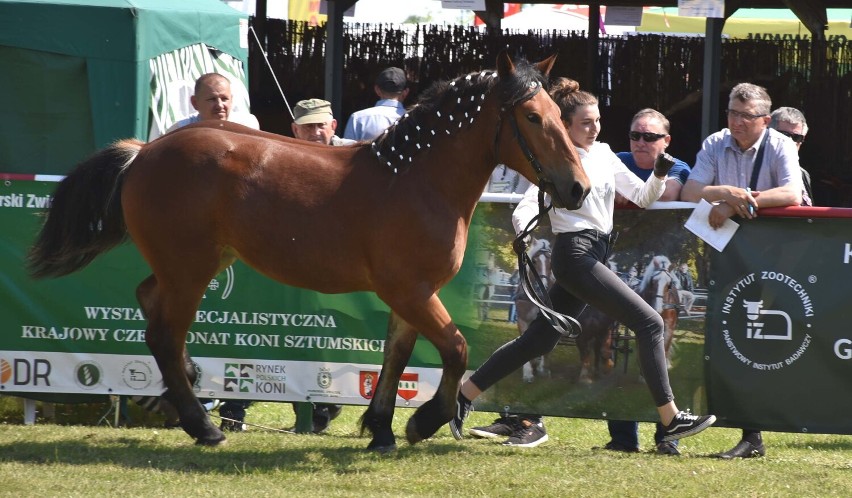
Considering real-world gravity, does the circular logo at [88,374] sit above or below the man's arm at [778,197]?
below

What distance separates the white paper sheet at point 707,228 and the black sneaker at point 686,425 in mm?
929

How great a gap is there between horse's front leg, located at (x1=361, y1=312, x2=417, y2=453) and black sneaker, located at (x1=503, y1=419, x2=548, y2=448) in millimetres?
816

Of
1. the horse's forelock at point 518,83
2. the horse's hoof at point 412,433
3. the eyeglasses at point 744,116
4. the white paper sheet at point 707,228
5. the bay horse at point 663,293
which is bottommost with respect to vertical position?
the horse's hoof at point 412,433

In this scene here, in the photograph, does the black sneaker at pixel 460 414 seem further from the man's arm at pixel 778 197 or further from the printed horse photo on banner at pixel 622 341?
the man's arm at pixel 778 197

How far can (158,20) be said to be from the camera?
862 cm

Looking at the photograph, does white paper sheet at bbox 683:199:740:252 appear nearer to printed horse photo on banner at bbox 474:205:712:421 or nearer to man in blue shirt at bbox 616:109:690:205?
printed horse photo on banner at bbox 474:205:712:421

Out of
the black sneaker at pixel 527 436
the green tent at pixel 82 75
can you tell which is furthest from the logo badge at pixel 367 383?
the green tent at pixel 82 75

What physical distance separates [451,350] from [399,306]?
1.07 feet

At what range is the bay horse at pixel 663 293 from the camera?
6.37 metres

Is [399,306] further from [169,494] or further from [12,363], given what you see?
[12,363]

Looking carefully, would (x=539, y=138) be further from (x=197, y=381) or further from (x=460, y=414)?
(x=197, y=381)

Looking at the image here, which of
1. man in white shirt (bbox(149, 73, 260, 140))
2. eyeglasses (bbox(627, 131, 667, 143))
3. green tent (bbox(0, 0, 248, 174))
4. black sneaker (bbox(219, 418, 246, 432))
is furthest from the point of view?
green tent (bbox(0, 0, 248, 174))

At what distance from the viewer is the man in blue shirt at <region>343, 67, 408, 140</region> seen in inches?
332

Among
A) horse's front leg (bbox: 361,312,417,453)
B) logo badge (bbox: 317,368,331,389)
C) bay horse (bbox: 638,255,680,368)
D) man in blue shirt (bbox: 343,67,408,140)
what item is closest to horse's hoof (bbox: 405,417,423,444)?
horse's front leg (bbox: 361,312,417,453)
